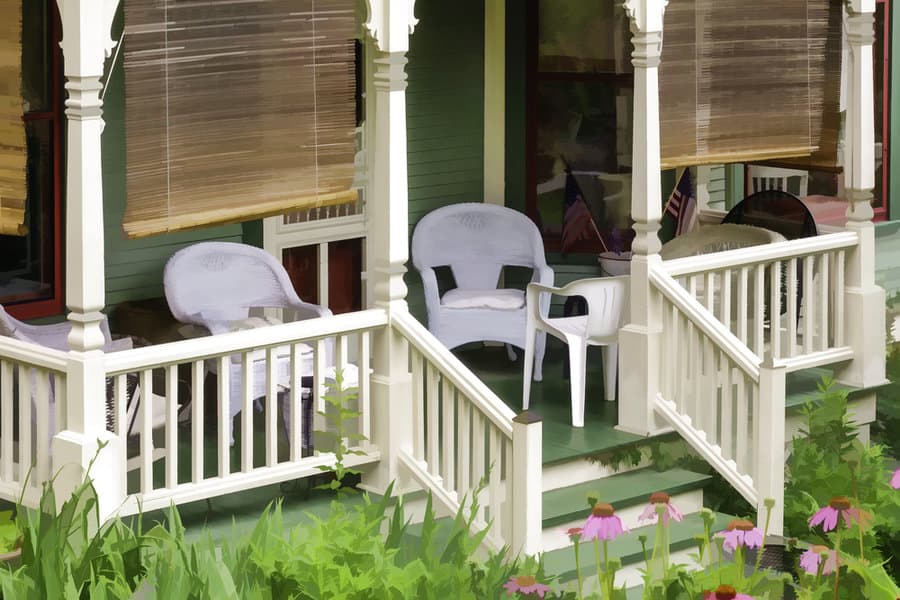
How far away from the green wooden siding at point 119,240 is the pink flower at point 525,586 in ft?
12.3

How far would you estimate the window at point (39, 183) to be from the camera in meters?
8.98

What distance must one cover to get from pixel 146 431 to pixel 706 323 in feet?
9.51

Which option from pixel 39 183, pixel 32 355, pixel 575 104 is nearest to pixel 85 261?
pixel 32 355

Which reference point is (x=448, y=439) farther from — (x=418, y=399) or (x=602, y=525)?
(x=602, y=525)

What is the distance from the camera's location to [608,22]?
34.0 feet

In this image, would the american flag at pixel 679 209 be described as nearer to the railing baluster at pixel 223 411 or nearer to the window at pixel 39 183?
the window at pixel 39 183

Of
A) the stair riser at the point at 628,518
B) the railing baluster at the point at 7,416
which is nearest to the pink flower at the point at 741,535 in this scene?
the stair riser at the point at 628,518

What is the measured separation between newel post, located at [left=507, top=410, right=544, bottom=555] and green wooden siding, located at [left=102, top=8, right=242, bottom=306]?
8.04 ft

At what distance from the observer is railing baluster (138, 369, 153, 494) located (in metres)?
7.66

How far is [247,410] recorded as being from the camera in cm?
808

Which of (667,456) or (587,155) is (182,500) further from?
(587,155)

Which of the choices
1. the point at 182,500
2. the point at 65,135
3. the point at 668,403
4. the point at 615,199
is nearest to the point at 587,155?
the point at 615,199

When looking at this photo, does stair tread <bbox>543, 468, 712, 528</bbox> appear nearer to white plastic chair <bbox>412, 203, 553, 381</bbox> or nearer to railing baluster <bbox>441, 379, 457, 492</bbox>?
railing baluster <bbox>441, 379, 457, 492</bbox>

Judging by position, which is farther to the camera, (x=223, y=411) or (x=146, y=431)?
(x=223, y=411)
